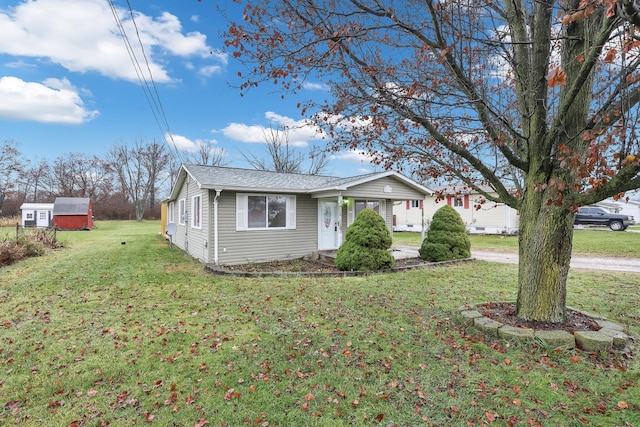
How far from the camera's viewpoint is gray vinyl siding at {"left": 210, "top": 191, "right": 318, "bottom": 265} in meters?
10.1

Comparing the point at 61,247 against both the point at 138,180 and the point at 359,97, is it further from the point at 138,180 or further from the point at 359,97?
the point at 138,180

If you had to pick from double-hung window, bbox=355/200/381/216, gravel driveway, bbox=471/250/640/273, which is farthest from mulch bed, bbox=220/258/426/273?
gravel driveway, bbox=471/250/640/273

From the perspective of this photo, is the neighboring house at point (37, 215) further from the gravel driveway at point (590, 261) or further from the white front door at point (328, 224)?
the gravel driveway at point (590, 261)

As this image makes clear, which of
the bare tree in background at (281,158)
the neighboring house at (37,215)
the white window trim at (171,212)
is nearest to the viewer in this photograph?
the white window trim at (171,212)

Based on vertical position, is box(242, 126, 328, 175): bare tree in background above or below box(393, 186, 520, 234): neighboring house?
above

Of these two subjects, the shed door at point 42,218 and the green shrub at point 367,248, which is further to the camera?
the shed door at point 42,218

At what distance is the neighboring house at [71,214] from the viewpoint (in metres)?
24.3

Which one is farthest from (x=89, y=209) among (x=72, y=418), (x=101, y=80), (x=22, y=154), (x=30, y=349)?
(x=72, y=418)

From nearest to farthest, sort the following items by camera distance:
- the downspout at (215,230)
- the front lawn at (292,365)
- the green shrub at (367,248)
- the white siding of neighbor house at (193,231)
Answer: the front lawn at (292,365) → the green shrub at (367,248) → the downspout at (215,230) → the white siding of neighbor house at (193,231)

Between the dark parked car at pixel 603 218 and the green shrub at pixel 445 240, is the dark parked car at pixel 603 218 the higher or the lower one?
the higher one

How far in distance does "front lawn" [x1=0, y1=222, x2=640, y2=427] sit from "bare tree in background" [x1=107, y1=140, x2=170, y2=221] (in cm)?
3949

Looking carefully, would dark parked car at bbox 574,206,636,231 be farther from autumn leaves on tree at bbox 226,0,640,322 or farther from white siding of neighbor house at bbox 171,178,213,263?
white siding of neighbor house at bbox 171,178,213,263

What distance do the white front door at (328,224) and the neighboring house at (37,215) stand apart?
26.1m

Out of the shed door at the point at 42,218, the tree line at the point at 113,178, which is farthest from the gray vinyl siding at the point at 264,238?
the tree line at the point at 113,178
